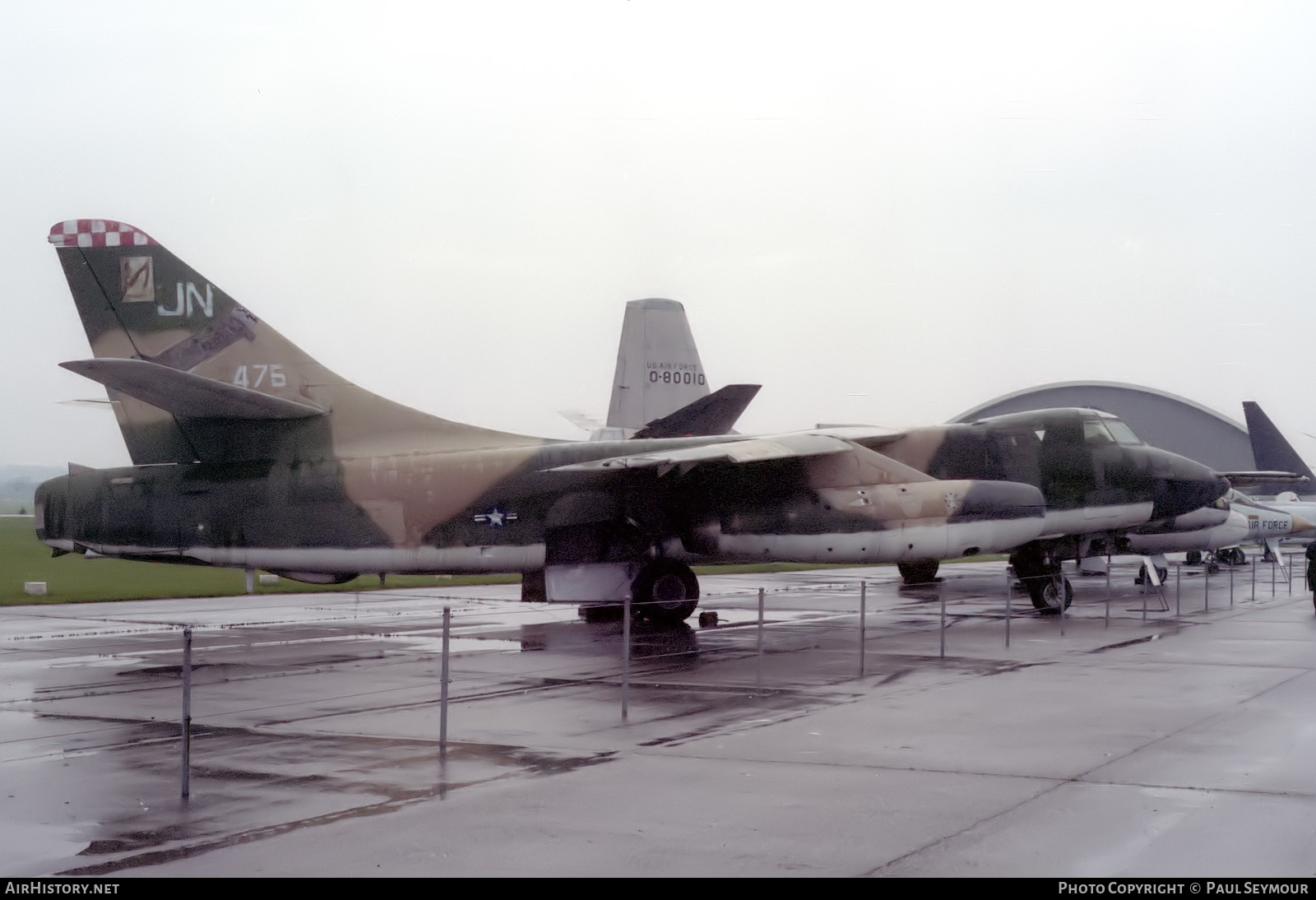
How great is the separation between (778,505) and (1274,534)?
24.3 meters

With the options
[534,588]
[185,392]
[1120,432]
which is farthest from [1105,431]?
[185,392]

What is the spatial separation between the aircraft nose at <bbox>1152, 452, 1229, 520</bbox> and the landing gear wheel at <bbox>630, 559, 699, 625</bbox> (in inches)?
298

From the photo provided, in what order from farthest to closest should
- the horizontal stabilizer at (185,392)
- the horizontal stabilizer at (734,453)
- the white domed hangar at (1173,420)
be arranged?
the white domed hangar at (1173,420), the horizontal stabilizer at (734,453), the horizontal stabilizer at (185,392)

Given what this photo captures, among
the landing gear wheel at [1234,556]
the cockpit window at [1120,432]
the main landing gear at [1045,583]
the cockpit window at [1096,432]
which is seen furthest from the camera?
A: the landing gear wheel at [1234,556]

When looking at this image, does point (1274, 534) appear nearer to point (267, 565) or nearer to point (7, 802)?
point (267, 565)

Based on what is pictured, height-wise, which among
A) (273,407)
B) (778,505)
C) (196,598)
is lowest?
(196,598)

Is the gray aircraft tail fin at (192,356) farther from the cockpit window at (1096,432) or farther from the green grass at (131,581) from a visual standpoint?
the cockpit window at (1096,432)

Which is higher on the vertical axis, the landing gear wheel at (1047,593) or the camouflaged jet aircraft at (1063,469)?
the camouflaged jet aircraft at (1063,469)

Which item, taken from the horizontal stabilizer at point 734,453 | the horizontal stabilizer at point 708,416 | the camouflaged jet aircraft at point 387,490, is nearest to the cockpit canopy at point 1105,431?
the camouflaged jet aircraft at point 387,490

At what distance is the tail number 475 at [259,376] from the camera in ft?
58.1

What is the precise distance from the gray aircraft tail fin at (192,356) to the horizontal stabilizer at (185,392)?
39 mm
